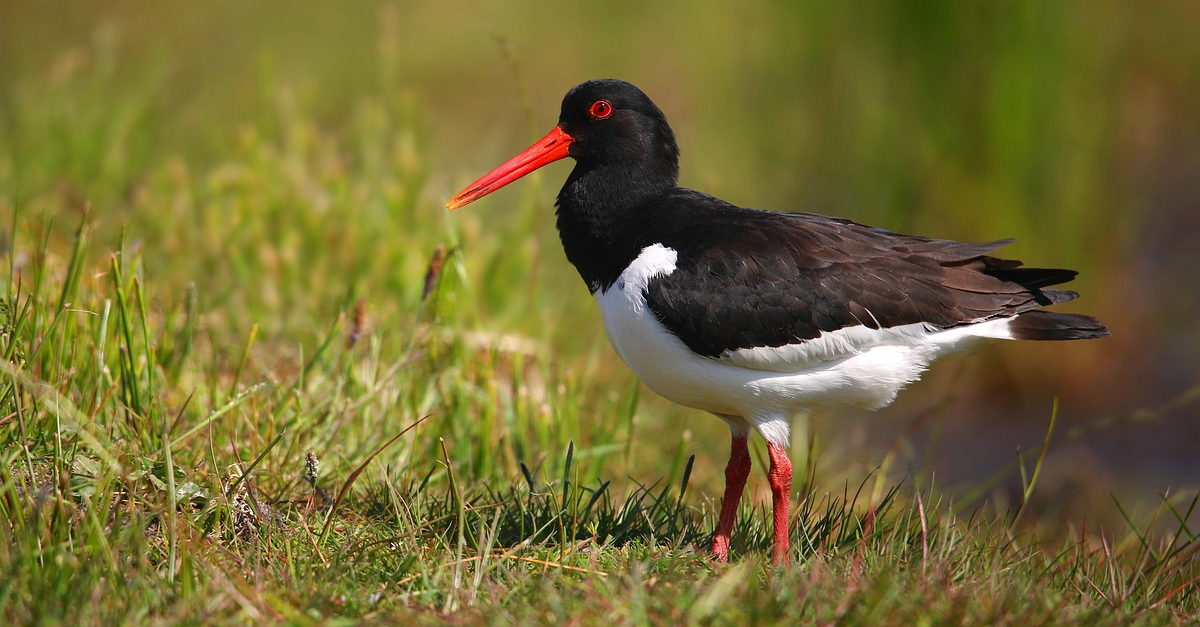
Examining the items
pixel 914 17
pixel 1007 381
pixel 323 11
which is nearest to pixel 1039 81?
pixel 914 17

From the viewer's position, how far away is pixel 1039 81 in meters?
6.66

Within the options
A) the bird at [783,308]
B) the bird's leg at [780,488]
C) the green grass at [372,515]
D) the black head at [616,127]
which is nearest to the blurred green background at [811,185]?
the green grass at [372,515]

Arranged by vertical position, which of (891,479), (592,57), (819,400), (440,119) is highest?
(592,57)

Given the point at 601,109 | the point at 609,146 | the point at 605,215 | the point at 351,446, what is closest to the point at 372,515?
the point at 351,446

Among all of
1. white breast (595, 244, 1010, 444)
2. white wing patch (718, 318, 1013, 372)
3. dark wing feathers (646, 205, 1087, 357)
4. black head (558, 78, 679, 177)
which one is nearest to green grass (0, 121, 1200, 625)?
white breast (595, 244, 1010, 444)

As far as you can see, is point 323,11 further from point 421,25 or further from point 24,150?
point 24,150

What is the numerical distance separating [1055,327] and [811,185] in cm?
390

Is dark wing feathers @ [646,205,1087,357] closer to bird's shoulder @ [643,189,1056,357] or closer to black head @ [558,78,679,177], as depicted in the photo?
bird's shoulder @ [643,189,1056,357]

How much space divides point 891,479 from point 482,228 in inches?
126

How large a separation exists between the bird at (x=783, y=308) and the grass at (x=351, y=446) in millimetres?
308

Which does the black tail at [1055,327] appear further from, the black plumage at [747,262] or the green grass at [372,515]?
the green grass at [372,515]

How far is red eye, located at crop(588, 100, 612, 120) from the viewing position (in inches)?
165

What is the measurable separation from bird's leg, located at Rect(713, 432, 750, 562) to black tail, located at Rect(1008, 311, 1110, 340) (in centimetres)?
116

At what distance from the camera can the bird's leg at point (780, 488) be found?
3.62m
